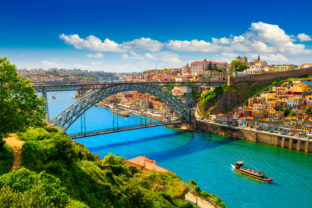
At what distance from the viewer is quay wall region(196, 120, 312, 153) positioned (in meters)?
19.0

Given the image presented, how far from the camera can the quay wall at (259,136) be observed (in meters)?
19.0

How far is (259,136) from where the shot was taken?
21250mm

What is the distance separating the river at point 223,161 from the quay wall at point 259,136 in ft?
2.12

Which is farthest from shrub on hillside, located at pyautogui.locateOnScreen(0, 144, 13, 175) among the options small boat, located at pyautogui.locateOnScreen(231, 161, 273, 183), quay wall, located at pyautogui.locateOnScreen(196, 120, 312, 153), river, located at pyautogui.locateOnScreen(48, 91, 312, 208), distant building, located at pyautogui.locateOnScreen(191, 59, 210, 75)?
distant building, located at pyautogui.locateOnScreen(191, 59, 210, 75)

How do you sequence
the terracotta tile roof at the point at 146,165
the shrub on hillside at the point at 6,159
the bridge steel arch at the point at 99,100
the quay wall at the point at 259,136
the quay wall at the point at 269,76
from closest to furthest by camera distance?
the shrub on hillside at the point at 6,159, the terracotta tile roof at the point at 146,165, the bridge steel arch at the point at 99,100, the quay wall at the point at 259,136, the quay wall at the point at 269,76

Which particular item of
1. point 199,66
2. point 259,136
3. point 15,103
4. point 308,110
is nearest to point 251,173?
point 259,136

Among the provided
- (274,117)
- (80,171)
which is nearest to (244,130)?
(274,117)

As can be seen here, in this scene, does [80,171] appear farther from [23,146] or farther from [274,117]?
[274,117]

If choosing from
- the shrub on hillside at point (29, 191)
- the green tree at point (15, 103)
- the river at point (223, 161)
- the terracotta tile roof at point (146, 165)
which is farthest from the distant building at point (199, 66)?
the shrub on hillside at point (29, 191)

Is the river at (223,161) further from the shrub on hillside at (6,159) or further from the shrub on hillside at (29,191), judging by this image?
the shrub on hillside at (6,159)

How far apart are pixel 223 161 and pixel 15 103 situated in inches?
566

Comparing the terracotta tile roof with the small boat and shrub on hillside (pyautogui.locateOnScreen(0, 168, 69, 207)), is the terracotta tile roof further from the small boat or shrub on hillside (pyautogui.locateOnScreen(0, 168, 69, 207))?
shrub on hillside (pyautogui.locateOnScreen(0, 168, 69, 207))

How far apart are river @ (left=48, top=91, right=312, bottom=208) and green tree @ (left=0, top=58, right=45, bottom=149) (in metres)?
9.77

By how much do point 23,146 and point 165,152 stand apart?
13375 millimetres
